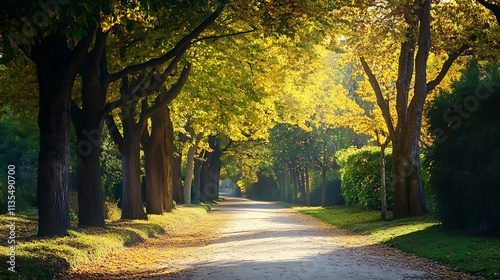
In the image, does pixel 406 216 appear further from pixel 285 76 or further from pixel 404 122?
pixel 285 76

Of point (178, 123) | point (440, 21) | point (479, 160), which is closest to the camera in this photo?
point (479, 160)

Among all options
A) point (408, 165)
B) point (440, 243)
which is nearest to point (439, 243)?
point (440, 243)

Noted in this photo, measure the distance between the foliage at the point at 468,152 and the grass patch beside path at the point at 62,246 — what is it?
28.6ft

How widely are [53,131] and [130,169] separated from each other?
31.0 ft

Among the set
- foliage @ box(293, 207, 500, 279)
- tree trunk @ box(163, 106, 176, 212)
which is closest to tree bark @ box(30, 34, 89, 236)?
foliage @ box(293, 207, 500, 279)

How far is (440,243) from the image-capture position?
16062 millimetres

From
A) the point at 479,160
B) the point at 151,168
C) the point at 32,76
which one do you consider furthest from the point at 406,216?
the point at 32,76

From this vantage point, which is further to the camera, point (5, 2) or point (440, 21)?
point (440, 21)

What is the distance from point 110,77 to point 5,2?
9.03 m

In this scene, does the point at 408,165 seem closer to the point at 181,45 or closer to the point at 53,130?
the point at 181,45

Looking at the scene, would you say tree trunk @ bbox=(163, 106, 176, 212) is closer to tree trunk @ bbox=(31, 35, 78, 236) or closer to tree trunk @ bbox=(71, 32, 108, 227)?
tree trunk @ bbox=(71, 32, 108, 227)

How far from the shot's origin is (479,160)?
16.8 metres

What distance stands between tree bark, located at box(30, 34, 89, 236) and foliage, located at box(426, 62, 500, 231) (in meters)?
9.74

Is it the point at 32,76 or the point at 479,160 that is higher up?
the point at 32,76
